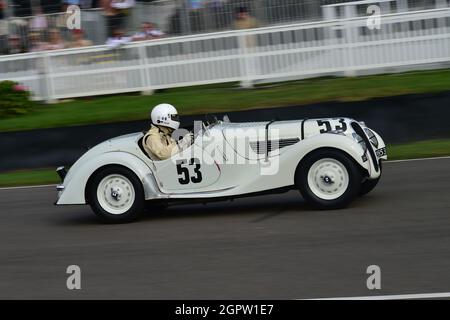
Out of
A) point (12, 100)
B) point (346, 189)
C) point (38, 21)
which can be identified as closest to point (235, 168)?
point (346, 189)

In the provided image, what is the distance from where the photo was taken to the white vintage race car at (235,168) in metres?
8.79

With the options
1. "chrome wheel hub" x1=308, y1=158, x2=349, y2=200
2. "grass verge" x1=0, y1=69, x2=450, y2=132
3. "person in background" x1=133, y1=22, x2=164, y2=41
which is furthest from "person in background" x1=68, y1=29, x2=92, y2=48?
"chrome wheel hub" x1=308, y1=158, x2=349, y2=200

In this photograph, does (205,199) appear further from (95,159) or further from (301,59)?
(301,59)

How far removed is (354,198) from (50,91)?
9947mm

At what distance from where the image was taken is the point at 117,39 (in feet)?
56.0

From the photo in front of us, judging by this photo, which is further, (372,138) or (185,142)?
(372,138)

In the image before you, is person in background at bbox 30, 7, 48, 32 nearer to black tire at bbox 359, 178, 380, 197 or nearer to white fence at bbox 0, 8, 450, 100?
white fence at bbox 0, 8, 450, 100

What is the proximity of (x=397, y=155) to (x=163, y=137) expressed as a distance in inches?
185

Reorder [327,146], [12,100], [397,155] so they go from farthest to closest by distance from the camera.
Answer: [12,100]
[397,155]
[327,146]

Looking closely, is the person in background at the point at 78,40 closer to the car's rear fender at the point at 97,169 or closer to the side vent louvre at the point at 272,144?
the car's rear fender at the point at 97,169

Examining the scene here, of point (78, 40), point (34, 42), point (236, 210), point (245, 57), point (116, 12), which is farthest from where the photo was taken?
point (34, 42)

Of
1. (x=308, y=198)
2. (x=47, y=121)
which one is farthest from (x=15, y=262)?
(x=47, y=121)

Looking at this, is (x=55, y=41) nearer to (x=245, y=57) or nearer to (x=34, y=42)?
(x=34, y=42)
